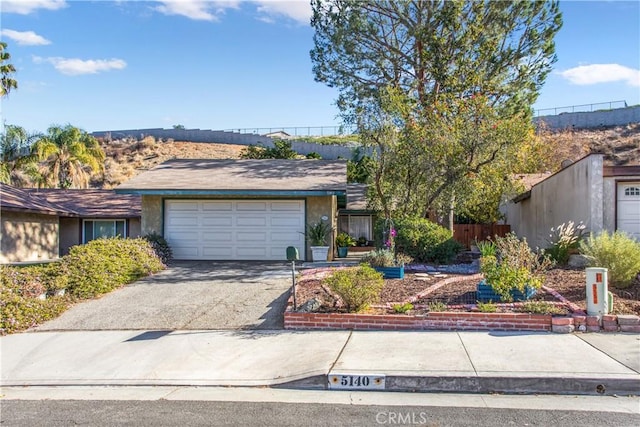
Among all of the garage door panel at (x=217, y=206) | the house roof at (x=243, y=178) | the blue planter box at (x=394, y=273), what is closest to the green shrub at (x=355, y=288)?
the blue planter box at (x=394, y=273)

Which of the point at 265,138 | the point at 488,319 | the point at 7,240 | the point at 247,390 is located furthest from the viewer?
the point at 265,138

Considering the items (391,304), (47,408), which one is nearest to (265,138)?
(391,304)

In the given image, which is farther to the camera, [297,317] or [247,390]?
[297,317]

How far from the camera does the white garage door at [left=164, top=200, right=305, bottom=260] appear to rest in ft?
59.1

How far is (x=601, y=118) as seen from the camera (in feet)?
166

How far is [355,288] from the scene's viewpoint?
31.3 feet

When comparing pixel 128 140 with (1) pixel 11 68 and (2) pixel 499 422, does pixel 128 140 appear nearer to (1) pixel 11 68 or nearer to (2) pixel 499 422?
(1) pixel 11 68

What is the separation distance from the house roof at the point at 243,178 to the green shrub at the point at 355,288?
7.47 m

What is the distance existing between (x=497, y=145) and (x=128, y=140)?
48.9 m

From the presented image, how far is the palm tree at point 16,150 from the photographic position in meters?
30.0

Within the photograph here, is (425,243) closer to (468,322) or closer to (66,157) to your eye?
(468,322)

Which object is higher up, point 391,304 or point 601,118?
point 601,118

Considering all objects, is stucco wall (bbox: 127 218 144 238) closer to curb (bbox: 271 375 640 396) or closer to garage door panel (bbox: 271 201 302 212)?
garage door panel (bbox: 271 201 302 212)

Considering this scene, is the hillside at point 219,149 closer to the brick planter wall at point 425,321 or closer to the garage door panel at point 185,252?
the garage door panel at point 185,252
